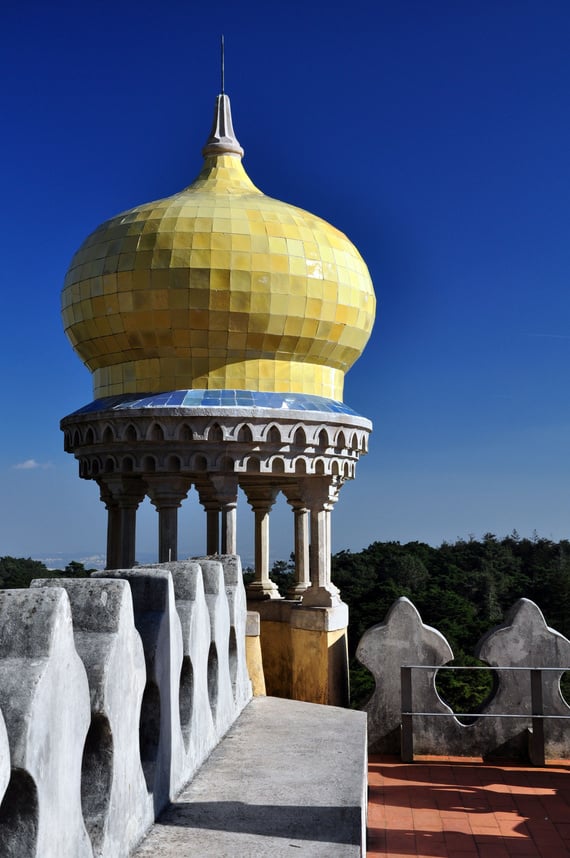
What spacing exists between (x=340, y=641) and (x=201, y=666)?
787cm

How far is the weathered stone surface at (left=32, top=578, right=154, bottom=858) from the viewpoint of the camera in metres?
5.16

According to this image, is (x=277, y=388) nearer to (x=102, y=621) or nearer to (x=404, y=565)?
(x=102, y=621)

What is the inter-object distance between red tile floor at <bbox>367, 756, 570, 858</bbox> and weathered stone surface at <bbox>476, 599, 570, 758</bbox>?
0.50m

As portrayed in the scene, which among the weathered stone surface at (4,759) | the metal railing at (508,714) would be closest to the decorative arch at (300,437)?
the metal railing at (508,714)

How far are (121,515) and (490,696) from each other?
6.07 m

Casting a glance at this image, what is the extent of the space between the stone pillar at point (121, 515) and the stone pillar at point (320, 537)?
8.51ft

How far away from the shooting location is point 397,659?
537 inches

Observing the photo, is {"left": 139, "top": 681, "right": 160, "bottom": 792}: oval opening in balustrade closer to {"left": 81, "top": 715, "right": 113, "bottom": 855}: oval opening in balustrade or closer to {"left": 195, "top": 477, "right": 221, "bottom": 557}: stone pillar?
{"left": 81, "top": 715, "right": 113, "bottom": 855}: oval opening in balustrade

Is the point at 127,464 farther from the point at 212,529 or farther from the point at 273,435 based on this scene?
the point at 212,529

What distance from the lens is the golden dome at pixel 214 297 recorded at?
1447 centimetres

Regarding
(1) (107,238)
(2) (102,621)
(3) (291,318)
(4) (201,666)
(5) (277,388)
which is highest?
(1) (107,238)

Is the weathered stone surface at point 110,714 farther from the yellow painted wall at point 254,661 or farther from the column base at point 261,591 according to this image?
the column base at point 261,591

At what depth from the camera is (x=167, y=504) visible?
48.9 ft

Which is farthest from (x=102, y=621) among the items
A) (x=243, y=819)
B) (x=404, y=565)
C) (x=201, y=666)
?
(x=404, y=565)
